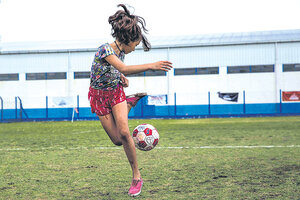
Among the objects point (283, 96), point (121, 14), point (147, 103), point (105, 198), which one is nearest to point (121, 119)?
point (105, 198)

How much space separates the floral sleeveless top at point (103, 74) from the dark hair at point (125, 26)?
0.57 ft

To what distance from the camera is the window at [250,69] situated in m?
30.0

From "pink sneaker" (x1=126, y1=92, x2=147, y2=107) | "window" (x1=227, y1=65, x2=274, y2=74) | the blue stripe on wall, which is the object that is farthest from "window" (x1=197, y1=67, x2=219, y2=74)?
"pink sneaker" (x1=126, y1=92, x2=147, y2=107)

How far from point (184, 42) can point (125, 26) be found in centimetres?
2856

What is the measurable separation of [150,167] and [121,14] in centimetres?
244

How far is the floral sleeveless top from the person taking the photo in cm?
410

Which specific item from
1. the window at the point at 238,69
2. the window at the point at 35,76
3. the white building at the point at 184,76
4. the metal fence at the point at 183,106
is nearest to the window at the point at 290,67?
the white building at the point at 184,76

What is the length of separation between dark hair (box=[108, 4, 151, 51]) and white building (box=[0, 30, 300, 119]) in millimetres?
22491

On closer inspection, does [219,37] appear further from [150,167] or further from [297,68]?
[150,167]

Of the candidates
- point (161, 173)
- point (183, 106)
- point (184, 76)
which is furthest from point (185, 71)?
point (161, 173)

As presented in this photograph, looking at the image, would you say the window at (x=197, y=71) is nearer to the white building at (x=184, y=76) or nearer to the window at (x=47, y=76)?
the white building at (x=184, y=76)

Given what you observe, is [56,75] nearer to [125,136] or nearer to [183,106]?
[183,106]

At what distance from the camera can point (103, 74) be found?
13.5 feet

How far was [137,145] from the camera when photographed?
485 cm
